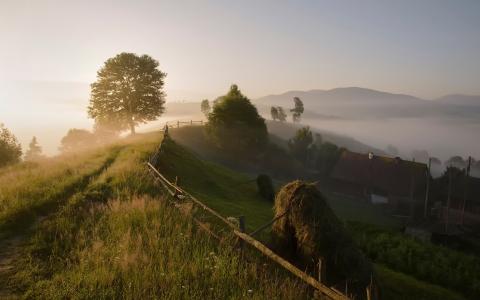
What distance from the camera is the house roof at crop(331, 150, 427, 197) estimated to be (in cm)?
6022

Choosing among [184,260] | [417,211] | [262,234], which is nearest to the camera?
[184,260]

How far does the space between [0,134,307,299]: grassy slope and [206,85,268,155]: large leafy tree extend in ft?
154

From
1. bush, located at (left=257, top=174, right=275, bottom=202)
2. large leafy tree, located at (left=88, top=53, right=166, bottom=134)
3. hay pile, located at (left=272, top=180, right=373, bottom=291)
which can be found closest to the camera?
hay pile, located at (left=272, top=180, right=373, bottom=291)

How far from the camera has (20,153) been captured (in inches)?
1909

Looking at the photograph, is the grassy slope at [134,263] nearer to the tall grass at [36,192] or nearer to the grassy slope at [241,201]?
the tall grass at [36,192]

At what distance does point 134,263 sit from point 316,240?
16.7ft

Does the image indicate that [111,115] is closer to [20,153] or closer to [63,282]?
[20,153]

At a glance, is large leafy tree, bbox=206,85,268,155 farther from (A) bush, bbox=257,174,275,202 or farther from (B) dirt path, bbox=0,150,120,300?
(B) dirt path, bbox=0,150,120,300

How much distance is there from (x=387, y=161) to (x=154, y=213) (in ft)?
205

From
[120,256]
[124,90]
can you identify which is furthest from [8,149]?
[120,256]


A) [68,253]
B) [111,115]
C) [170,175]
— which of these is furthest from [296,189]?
[111,115]

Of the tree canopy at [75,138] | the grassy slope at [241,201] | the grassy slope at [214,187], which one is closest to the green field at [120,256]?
the grassy slope at [241,201]

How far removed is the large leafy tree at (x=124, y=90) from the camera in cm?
5344

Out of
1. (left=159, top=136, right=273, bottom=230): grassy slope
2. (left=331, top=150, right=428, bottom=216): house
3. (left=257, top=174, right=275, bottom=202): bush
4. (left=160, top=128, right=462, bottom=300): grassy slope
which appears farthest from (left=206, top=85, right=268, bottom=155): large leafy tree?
(left=257, top=174, right=275, bottom=202): bush
